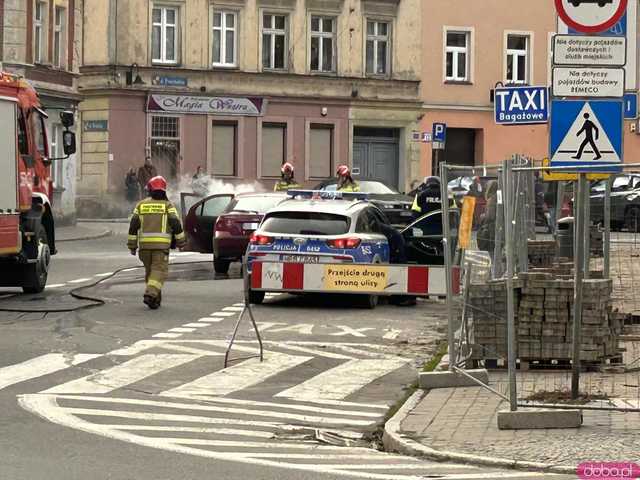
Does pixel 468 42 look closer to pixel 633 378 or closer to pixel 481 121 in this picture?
pixel 481 121

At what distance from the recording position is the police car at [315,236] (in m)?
19.7

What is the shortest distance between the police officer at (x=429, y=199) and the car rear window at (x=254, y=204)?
325 cm

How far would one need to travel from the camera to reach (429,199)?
22766 millimetres

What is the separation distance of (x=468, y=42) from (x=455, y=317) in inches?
1636

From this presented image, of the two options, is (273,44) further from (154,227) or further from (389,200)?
(154,227)

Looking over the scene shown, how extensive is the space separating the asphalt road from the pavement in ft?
0.70

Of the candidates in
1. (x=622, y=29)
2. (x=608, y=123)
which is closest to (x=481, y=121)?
(x=622, y=29)

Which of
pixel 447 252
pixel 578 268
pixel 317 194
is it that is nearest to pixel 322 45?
pixel 317 194

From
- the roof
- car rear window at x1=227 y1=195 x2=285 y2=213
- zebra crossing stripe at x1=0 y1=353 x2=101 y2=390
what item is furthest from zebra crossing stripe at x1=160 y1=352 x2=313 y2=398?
car rear window at x1=227 y1=195 x2=285 y2=213

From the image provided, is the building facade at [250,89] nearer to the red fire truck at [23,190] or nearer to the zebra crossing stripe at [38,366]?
the red fire truck at [23,190]

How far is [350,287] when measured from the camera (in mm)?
19047

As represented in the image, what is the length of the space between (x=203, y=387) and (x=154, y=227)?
6.85 meters

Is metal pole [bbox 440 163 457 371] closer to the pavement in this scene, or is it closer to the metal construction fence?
the metal construction fence

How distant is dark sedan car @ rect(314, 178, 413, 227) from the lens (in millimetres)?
28891
